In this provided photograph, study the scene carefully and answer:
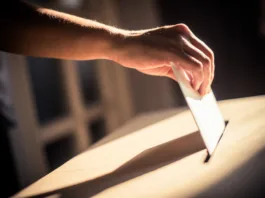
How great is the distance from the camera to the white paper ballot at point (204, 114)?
1.97 ft

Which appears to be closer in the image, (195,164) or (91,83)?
(195,164)

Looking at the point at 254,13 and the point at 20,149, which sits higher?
the point at 254,13

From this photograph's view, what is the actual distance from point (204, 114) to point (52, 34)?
11.9 inches

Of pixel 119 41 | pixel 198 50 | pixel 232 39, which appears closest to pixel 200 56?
pixel 198 50

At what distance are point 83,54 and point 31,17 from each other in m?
0.12

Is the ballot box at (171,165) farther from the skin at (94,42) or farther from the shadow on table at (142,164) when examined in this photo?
the skin at (94,42)

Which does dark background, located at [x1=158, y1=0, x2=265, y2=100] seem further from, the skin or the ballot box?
the skin

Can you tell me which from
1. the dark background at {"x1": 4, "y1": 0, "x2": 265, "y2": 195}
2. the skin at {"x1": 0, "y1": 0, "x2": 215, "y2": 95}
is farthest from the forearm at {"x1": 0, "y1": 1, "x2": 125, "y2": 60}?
the dark background at {"x1": 4, "y1": 0, "x2": 265, "y2": 195}

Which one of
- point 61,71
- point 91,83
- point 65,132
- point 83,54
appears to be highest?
point 83,54

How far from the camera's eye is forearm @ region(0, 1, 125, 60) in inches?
24.3

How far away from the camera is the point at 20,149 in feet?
4.84

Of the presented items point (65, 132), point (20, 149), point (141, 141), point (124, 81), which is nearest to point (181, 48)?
point (141, 141)

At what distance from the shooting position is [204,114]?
654 millimetres

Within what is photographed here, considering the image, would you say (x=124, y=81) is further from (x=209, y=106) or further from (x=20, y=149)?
(x=209, y=106)
